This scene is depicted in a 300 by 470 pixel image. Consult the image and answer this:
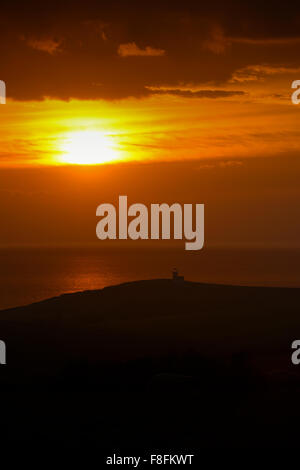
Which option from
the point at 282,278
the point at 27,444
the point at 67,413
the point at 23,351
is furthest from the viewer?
the point at 282,278

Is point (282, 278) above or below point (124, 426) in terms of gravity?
above

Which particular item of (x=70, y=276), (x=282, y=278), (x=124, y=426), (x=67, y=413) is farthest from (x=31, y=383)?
(x=70, y=276)

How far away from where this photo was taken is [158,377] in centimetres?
1975

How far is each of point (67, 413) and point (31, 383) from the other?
351 cm

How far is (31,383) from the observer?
2133 cm

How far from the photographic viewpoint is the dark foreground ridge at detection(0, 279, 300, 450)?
16656mm

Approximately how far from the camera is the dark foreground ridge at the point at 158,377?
1666cm

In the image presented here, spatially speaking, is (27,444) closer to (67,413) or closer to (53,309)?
(67,413)

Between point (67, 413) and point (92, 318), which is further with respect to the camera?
point (92, 318)

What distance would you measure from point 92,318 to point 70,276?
5811 inches
